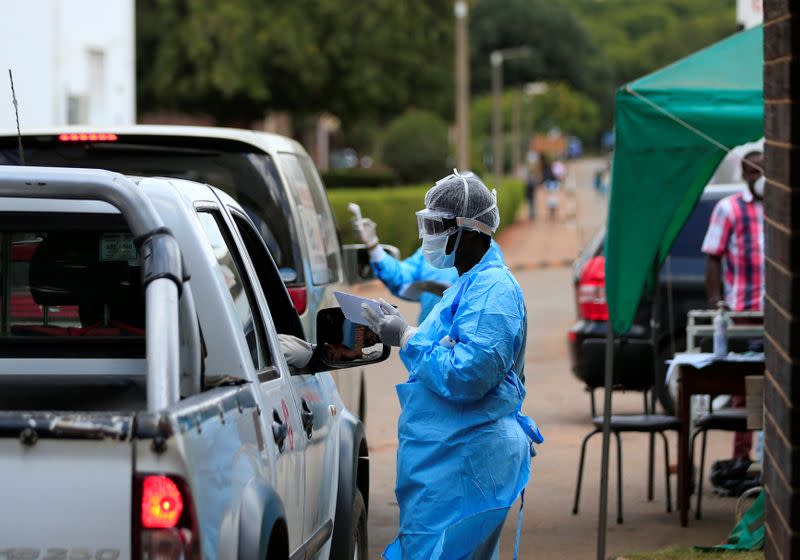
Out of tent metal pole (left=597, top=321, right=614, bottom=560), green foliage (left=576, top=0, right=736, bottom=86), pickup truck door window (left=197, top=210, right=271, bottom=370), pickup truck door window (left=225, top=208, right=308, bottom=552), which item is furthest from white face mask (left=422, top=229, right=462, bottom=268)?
green foliage (left=576, top=0, right=736, bottom=86)

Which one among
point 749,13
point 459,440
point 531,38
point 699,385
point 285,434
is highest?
point 531,38

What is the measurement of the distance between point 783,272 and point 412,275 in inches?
181

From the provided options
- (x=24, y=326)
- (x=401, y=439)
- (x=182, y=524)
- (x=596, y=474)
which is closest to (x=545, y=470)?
(x=596, y=474)

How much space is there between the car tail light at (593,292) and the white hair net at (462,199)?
251 inches

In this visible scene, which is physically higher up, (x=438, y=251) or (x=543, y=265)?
(x=438, y=251)

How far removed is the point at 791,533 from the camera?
13.1 ft

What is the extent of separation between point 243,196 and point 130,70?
52.3 ft

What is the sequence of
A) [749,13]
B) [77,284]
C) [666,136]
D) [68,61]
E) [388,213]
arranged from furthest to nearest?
[388,213]
[68,61]
[749,13]
[666,136]
[77,284]

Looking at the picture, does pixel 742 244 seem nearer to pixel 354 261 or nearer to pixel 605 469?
pixel 354 261

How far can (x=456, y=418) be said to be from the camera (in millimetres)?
5035

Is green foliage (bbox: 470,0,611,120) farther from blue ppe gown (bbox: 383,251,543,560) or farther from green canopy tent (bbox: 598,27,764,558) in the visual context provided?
blue ppe gown (bbox: 383,251,543,560)

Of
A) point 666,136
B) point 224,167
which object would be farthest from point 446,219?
point 666,136

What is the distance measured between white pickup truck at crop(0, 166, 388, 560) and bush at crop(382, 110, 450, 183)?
42935 mm

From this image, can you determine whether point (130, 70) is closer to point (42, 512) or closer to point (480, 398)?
point (480, 398)
